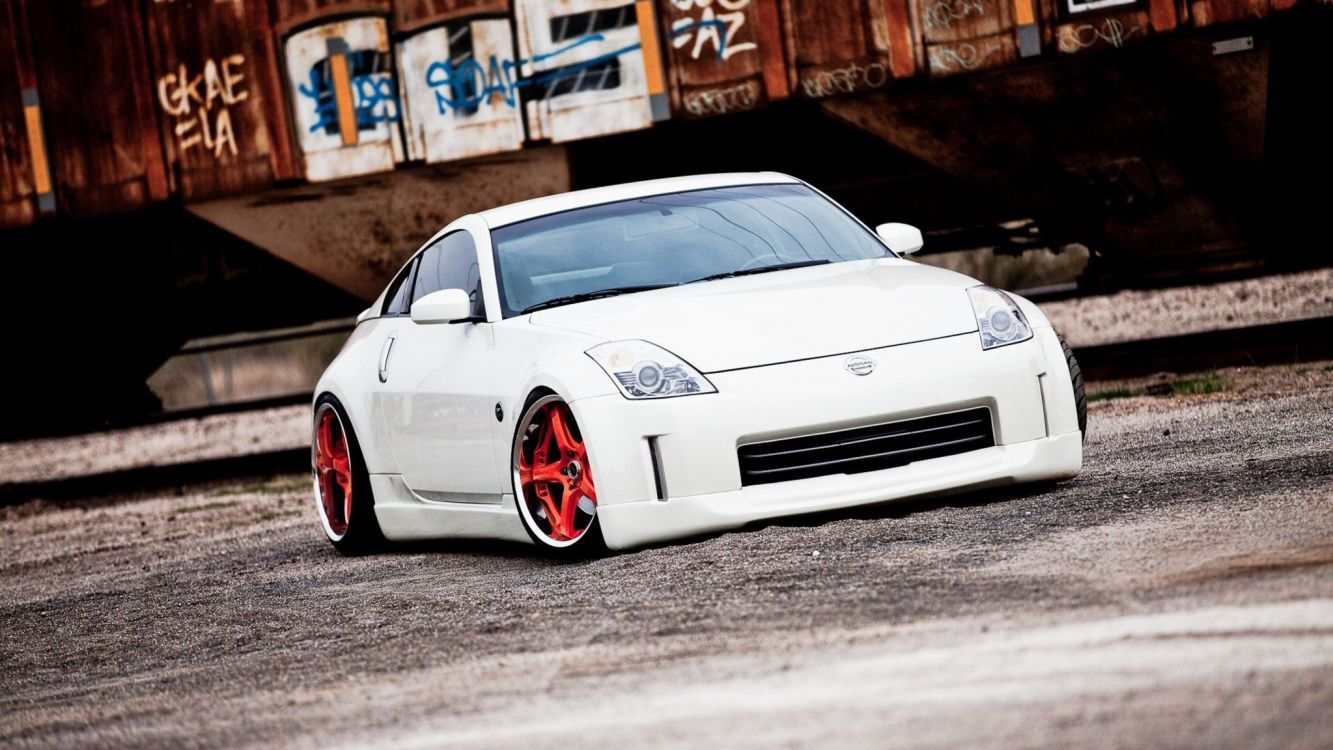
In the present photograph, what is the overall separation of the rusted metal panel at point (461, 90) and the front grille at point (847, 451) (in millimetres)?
5824

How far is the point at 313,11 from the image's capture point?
1171cm

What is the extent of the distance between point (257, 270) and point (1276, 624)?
33.2 ft

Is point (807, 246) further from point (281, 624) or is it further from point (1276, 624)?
point (1276, 624)

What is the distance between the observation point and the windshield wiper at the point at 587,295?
6.64 m

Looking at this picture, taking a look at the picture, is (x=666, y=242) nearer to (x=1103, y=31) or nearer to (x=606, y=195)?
(x=606, y=195)

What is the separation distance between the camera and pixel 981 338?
6020 mm

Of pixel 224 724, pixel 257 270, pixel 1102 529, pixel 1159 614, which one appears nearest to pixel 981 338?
pixel 1102 529

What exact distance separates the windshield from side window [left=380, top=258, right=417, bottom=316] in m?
0.92

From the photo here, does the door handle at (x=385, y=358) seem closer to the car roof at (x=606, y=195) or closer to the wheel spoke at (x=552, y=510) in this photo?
the car roof at (x=606, y=195)

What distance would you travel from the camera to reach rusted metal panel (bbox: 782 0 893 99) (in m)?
10.4

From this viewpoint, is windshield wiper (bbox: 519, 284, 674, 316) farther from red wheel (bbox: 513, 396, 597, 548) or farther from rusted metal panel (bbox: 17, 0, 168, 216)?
rusted metal panel (bbox: 17, 0, 168, 216)

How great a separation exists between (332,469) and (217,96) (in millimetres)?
4776

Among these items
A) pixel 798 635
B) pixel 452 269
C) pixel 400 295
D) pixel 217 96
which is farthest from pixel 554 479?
pixel 217 96

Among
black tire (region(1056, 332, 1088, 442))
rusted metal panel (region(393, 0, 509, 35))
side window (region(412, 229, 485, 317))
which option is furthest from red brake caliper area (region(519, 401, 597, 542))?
rusted metal panel (region(393, 0, 509, 35))
